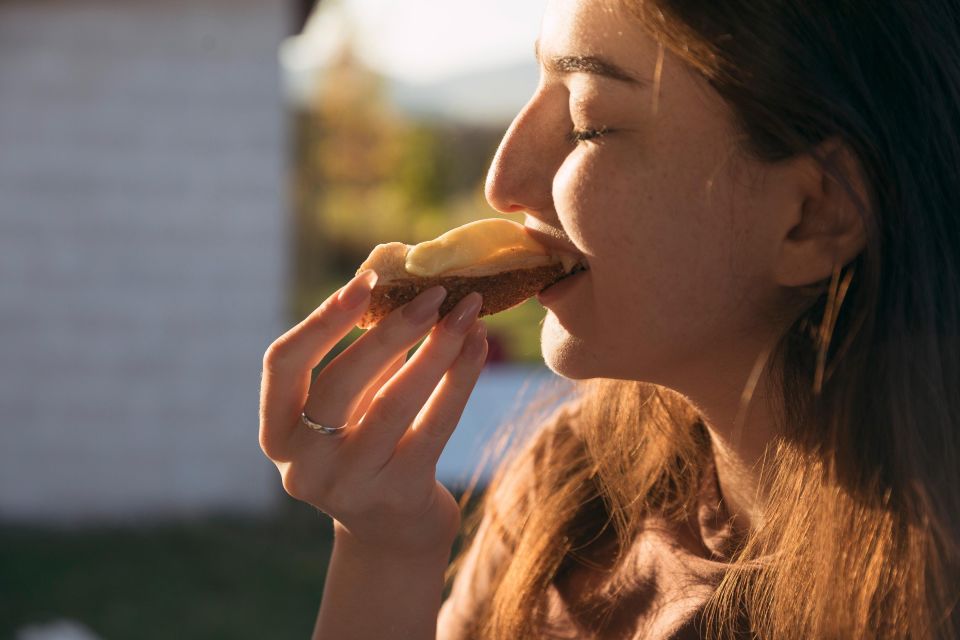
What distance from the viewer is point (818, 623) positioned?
168 cm

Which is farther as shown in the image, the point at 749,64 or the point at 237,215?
the point at 237,215

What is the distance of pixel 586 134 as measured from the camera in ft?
5.60

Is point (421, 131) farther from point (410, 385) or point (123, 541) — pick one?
point (410, 385)

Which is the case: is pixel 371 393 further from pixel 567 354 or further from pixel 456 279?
pixel 567 354

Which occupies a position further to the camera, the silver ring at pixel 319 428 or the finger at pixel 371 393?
the finger at pixel 371 393

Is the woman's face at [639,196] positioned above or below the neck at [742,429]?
above

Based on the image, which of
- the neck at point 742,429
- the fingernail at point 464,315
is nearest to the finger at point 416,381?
the fingernail at point 464,315

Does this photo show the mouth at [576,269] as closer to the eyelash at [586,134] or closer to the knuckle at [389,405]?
the eyelash at [586,134]

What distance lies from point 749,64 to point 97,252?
22.7 feet

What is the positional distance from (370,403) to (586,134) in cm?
64

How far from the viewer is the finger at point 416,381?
181cm

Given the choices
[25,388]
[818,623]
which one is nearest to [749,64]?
[818,623]

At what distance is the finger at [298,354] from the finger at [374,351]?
4 centimetres

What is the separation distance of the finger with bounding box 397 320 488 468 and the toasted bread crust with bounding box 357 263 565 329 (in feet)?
0.22
